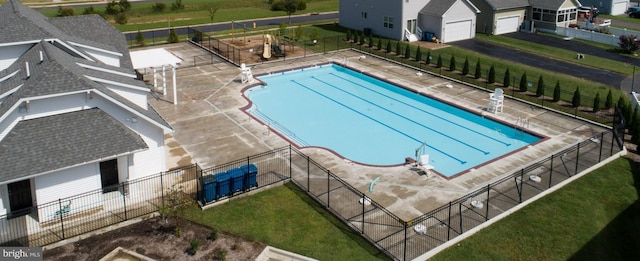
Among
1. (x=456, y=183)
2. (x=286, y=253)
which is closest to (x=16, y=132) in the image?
(x=286, y=253)

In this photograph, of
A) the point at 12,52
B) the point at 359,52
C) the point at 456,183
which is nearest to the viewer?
the point at 456,183

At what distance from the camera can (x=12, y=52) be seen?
96.6 feet

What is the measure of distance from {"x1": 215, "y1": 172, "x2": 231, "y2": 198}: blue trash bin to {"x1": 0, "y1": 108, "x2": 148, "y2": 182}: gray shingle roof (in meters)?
3.59

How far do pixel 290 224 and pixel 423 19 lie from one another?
138ft

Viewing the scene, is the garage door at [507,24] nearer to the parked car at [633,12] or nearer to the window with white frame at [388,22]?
the window with white frame at [388,22]

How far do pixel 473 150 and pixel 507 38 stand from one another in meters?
32.8

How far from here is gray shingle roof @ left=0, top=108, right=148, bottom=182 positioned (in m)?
20.9

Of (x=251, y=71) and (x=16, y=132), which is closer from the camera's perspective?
(x=16, y=132)

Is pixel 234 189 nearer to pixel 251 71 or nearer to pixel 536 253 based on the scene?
pixel 536 253

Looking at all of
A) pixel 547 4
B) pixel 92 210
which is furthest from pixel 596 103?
pixel 547 4

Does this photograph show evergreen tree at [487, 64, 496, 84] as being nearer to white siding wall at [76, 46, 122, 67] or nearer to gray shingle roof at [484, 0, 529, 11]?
gray shingle roof at [484, 0, 529, 11]

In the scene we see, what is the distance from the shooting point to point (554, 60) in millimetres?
50531

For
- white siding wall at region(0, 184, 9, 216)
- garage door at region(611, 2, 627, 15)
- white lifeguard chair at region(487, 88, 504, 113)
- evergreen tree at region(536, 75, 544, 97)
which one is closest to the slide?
white lifeguard chair at region(487, 88, 504, 113)

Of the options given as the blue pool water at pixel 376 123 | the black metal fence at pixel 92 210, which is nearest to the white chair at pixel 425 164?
the blue pool water at pixel 376 123
